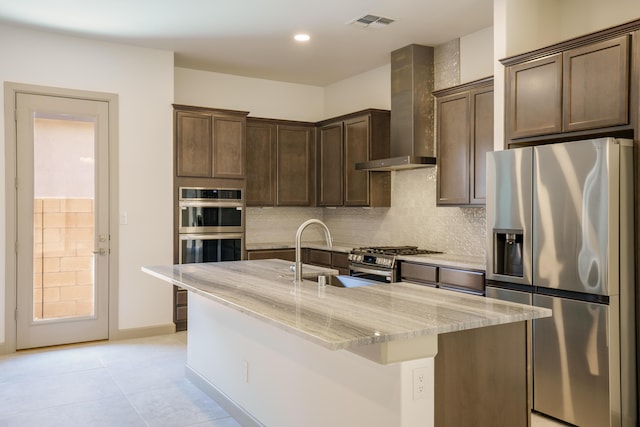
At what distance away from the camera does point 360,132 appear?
232 inches

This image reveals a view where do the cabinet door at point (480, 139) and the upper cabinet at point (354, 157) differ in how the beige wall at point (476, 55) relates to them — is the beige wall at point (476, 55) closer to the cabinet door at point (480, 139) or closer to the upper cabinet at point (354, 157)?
the cabinet door at point (480, 139)

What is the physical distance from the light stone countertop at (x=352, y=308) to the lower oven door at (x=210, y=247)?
235cm

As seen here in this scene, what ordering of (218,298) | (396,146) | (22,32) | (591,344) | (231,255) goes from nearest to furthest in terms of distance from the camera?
(218,298) < (591,344) < (22,32) < (396,146) < (231,255)

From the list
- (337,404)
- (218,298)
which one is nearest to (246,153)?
(218,298)

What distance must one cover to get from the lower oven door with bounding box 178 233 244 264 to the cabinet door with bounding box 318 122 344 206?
121 centimetres

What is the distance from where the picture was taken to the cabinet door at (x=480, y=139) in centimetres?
436

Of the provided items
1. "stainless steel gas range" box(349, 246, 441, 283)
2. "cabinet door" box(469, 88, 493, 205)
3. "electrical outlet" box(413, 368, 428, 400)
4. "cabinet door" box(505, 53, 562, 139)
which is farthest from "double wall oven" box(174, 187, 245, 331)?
"electrical outlet" box(413, 368, 428, 400)

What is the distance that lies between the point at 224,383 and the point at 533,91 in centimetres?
282

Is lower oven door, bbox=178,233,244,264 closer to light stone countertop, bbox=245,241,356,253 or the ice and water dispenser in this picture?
light stone countertop, bbox=245,241,356,253

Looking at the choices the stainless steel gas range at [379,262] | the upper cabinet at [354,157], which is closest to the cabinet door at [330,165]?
the upper cabinet at [354,157]

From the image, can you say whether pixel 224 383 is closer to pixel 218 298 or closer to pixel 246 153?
pixel 218 298

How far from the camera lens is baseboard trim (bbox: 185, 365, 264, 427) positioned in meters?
3.16

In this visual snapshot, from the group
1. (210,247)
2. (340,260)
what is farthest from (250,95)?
(340,260)

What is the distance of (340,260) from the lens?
18.9ft
